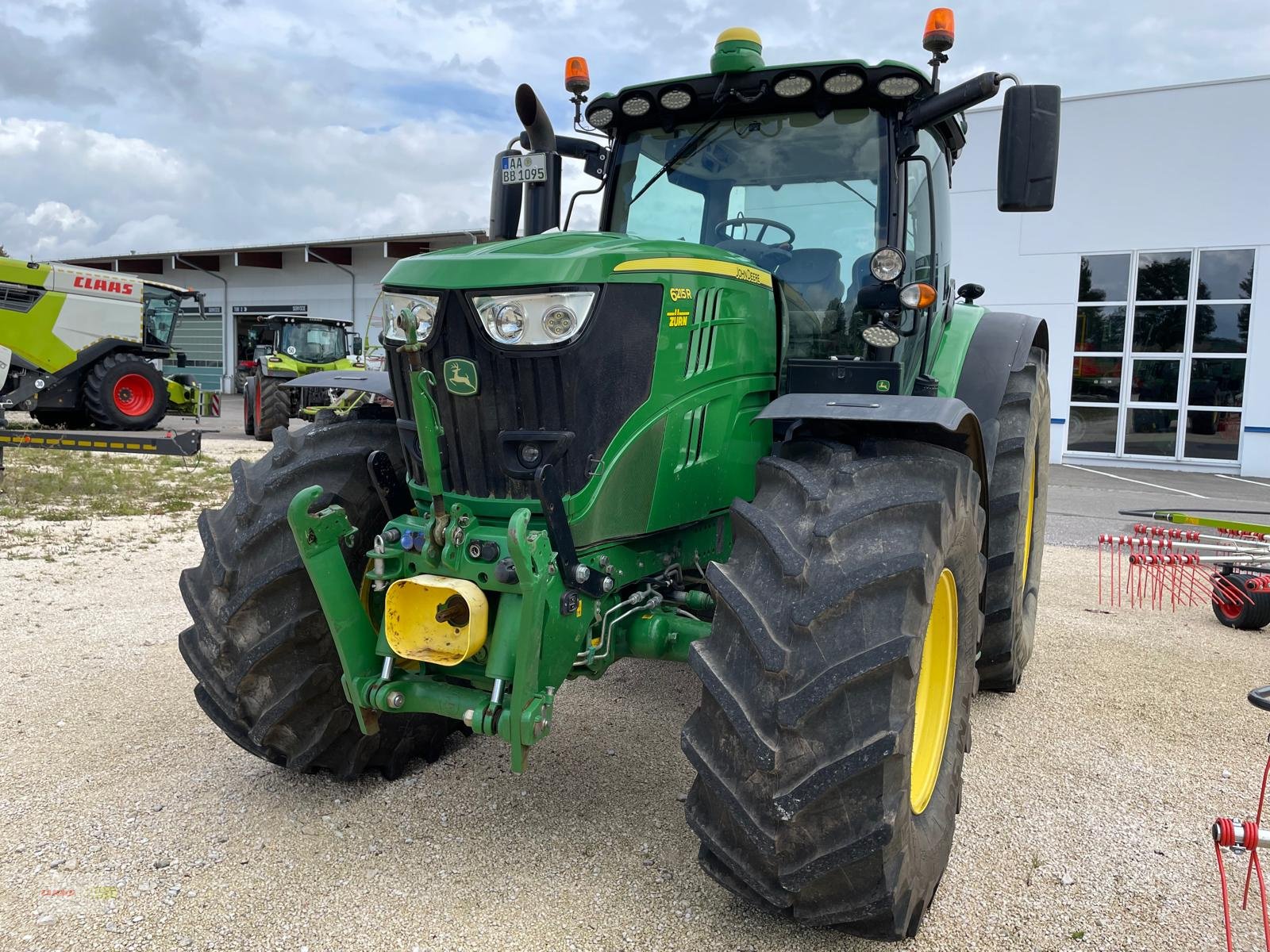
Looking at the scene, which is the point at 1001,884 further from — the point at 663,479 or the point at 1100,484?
the point at 1100,484

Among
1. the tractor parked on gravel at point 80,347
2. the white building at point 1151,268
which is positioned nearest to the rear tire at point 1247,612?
the white building at point 1151,268

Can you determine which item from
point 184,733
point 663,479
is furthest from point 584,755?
point 184,733

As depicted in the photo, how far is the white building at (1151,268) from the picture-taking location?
15883mm

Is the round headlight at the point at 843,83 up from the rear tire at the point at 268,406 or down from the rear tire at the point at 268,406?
up

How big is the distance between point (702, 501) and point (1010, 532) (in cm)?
168

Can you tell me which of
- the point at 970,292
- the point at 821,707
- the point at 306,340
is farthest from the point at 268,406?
the point at 821,707

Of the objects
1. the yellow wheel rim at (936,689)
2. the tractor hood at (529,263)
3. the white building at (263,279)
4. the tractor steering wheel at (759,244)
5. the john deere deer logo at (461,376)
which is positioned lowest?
the yellow wheel rim at (936,689)

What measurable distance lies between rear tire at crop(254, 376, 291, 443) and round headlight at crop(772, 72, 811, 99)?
14672mm

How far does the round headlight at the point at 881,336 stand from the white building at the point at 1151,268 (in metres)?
15.7

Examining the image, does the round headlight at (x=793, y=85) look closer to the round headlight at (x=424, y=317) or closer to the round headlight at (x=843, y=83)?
the round headlight at (x=843, y=83)

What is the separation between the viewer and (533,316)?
2641 mm

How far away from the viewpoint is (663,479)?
2932mm

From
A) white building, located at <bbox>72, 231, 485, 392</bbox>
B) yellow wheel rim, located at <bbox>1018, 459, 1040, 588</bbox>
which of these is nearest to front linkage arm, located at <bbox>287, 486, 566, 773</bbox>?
yellow wheel rim, located at <bbox>1018, 459, 1040, 588</bbox>

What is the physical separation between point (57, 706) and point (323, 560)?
7.41ft
